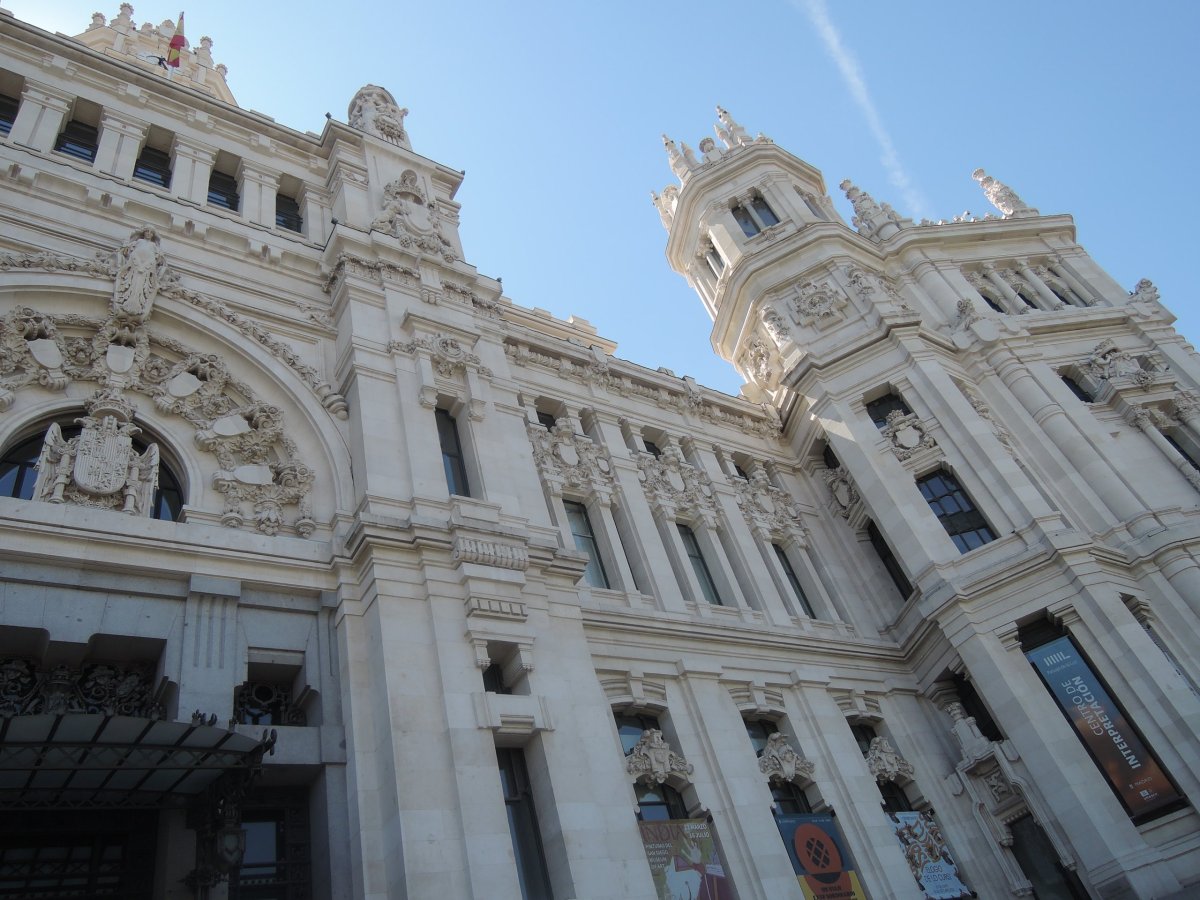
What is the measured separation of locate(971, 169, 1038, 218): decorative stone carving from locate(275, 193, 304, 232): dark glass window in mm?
26825

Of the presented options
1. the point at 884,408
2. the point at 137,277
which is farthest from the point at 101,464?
the point at 884,408

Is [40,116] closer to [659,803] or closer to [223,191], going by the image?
[223,191]

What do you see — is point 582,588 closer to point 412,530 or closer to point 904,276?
point 412,530

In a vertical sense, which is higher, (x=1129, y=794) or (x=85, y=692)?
(x=85, y=692)


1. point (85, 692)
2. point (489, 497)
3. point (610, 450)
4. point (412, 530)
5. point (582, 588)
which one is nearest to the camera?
point (85, 692)

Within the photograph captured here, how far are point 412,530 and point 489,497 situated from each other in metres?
2.41

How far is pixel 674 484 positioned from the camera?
24781mm

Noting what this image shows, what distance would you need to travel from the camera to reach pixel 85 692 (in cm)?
1245

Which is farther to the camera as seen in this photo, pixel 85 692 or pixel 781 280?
pixel 781 280

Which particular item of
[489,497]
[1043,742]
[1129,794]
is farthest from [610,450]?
[1129,794]

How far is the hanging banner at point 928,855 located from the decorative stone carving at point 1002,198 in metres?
24.4

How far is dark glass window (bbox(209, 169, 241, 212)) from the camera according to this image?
21219 mm

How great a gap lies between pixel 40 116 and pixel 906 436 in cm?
2257

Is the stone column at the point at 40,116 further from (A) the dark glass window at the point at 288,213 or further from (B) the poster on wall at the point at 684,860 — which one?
(B) the poster on wall at the point at 684,860
